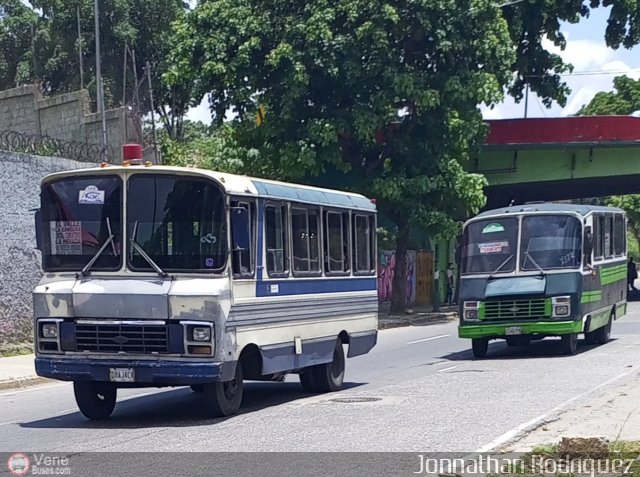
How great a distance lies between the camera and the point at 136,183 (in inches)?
477

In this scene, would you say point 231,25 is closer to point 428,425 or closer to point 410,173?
point 410,173

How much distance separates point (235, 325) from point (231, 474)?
3032mm

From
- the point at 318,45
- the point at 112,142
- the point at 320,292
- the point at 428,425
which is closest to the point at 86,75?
the point at 112,142

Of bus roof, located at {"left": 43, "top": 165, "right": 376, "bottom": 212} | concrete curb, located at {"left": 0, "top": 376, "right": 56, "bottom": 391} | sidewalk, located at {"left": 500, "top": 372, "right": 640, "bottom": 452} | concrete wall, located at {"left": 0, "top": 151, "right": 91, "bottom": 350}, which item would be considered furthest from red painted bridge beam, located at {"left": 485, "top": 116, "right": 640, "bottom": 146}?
sidewalk, located at {"left": 500, "top": 372, "right": 640, "bottom": 452}

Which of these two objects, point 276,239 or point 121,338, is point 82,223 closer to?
point 121,338

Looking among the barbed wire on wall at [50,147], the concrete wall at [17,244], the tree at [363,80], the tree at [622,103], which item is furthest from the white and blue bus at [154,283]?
the tree at [622,103]

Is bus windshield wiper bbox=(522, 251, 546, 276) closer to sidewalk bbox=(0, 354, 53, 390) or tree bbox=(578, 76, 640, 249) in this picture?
sidewalk bbox=(0, 354, 53, 390)

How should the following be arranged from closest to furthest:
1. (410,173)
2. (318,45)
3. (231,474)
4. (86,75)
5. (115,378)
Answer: (231,474), (115,378), (318,45), (410,173), (86,75)

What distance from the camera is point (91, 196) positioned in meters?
12.2

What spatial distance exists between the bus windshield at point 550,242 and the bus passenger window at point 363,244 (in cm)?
460

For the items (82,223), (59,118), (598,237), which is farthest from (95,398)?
(59,118)

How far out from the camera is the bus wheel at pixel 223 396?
12.3m

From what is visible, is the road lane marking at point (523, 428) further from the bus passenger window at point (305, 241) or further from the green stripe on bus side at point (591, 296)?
the green stripe on bus side at point (591, 296)

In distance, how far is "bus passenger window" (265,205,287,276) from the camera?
13227mm
